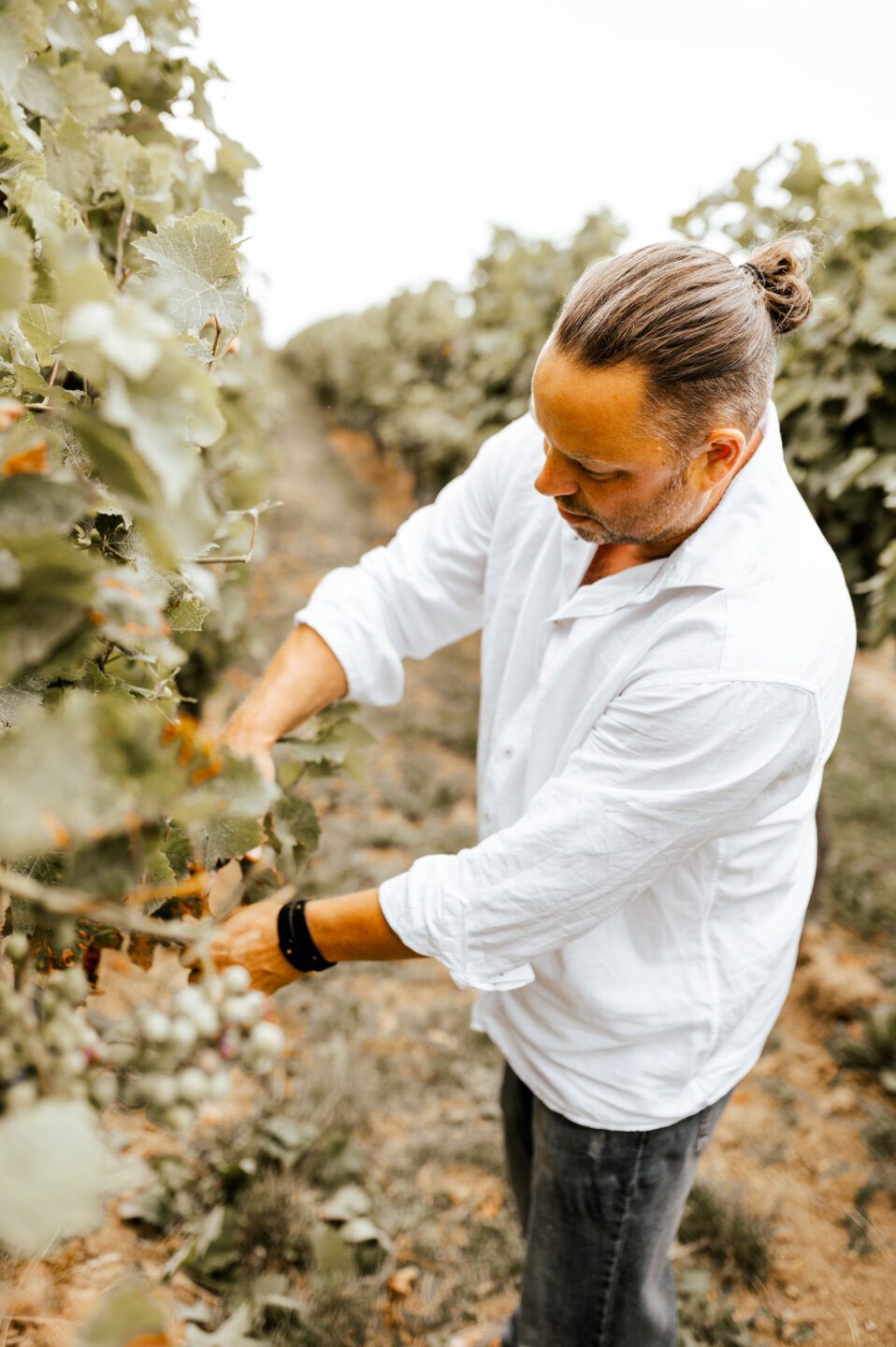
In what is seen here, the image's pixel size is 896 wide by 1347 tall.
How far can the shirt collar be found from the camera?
4.74 feet

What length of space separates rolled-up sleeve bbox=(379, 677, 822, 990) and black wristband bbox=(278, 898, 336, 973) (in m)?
0.13

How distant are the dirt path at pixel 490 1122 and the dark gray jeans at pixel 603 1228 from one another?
2.14 feet

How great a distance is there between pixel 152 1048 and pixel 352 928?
2.30 feet

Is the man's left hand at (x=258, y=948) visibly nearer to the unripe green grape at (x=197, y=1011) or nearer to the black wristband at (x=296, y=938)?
the black wristband at (x=296, y=938)

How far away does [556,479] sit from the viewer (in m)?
1.51

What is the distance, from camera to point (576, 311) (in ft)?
4.79

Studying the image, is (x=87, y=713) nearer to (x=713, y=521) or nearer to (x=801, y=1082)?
(x=713, y=521)

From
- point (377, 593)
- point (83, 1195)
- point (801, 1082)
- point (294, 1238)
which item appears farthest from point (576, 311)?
point (801, 1082)

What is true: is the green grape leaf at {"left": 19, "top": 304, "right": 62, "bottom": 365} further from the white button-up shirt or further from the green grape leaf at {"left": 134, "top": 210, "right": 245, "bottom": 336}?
the white button-up shirt

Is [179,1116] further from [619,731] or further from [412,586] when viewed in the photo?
[412,586]

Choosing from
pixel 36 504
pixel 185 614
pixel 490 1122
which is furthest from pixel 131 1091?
pixel 490 1122

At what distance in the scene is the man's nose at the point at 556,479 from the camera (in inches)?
58.7

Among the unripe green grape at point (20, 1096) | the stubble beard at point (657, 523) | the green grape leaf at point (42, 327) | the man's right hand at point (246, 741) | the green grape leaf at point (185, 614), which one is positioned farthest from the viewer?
the man's right hand at point (246, 741)

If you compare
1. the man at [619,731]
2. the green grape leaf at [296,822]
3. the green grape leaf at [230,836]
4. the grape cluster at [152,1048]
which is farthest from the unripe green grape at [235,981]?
the green grape leaf at [296,822]
